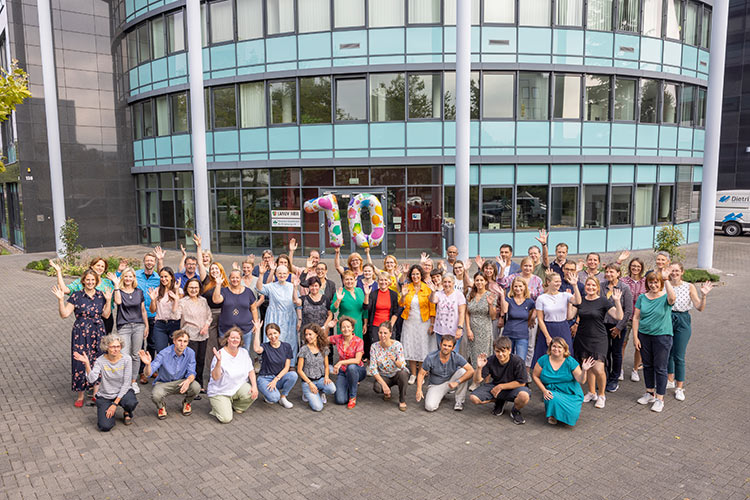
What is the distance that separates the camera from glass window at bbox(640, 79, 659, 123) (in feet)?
69.7

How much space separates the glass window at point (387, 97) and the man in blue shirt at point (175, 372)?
13.9 meters

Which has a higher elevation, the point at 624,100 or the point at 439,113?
the point at 624,100

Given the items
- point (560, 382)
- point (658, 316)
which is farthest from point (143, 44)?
point (658, 316)

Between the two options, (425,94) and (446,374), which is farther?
(425,94)

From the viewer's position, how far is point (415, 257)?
20406 mm

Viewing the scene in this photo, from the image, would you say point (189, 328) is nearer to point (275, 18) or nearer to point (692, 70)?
point (275, 18)

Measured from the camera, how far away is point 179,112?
75.8 ft

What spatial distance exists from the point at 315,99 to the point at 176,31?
7.10 m

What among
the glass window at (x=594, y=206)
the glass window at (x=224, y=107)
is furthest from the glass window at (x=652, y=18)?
the glass window at (x=224, y=107)

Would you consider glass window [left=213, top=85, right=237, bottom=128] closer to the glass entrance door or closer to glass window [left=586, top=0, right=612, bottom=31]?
the glass entrance door

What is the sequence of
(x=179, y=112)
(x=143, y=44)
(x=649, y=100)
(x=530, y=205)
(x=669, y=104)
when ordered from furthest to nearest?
(x=143, y=44)
(x=179, y=112)
(x=669, y=104)
(x=649, y=100)
(x=530, y=205)

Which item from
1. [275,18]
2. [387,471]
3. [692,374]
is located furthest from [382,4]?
[387,471]

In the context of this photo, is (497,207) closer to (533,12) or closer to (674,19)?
(533,12)

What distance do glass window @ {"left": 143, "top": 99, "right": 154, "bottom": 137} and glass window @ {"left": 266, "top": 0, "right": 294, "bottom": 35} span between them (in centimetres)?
746
